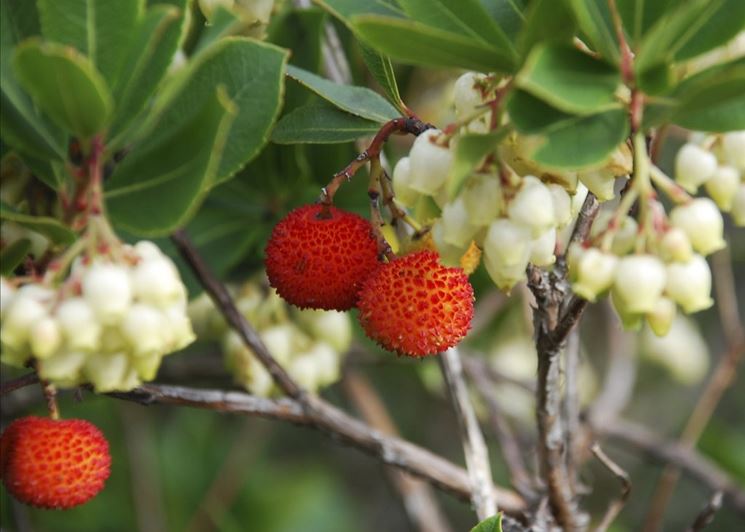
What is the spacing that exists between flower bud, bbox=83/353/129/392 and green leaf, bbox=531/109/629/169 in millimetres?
408

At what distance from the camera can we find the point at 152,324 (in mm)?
935

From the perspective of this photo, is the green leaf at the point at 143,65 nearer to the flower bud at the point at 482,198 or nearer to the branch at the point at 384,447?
the flower bud at the point at 482,198

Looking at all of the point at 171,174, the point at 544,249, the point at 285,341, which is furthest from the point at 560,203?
the point at 285,341

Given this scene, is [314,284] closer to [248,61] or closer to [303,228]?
[303,228]

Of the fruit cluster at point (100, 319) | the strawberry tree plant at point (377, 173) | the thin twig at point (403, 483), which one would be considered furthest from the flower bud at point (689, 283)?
the thin twig at point (403, 483)

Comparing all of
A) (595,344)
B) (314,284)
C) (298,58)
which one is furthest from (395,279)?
(595,344)

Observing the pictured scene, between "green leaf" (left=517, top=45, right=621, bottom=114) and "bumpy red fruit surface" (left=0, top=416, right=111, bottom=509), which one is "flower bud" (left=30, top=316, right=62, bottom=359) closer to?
"bumpy red fruit surface" (left=0, top=416, right=111, bottom=509)

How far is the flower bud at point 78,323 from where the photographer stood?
2.99 feet

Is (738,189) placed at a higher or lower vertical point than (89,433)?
higher

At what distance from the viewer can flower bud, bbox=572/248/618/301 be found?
942 mm

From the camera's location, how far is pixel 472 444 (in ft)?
5.04

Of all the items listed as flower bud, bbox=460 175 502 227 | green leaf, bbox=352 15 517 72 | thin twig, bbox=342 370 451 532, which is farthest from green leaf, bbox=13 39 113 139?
thin twig, bbox=342 370 451 532

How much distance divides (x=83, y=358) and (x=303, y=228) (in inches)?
12.8

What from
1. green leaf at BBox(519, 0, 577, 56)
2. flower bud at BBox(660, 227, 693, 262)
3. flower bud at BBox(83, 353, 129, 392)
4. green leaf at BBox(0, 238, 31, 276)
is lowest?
green leaf at BBox(0, 238, 31, 276)
